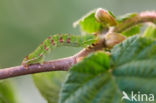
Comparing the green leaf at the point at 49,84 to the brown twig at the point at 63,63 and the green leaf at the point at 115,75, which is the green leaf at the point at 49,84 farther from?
the green leaf at the point at 115,75

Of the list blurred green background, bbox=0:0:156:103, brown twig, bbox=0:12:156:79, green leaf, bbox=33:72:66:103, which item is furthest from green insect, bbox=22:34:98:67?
blurred green background, bbox=0:0:156:103

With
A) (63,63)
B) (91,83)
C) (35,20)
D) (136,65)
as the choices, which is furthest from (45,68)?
(35,20)

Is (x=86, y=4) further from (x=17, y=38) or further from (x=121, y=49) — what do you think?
(x=121, y=49)

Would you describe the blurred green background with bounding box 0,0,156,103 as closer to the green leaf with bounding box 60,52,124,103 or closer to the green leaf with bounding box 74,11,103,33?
the green leaf with bounding box 74,11,103,33

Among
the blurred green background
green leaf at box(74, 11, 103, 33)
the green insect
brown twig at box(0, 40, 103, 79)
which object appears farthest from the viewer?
the blurred green background

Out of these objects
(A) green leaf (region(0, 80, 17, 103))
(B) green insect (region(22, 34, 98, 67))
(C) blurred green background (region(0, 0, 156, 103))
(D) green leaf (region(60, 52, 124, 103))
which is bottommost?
(D) green leaf (region(60, 52, 124, 103))

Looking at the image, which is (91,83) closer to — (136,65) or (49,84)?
(136,65)
